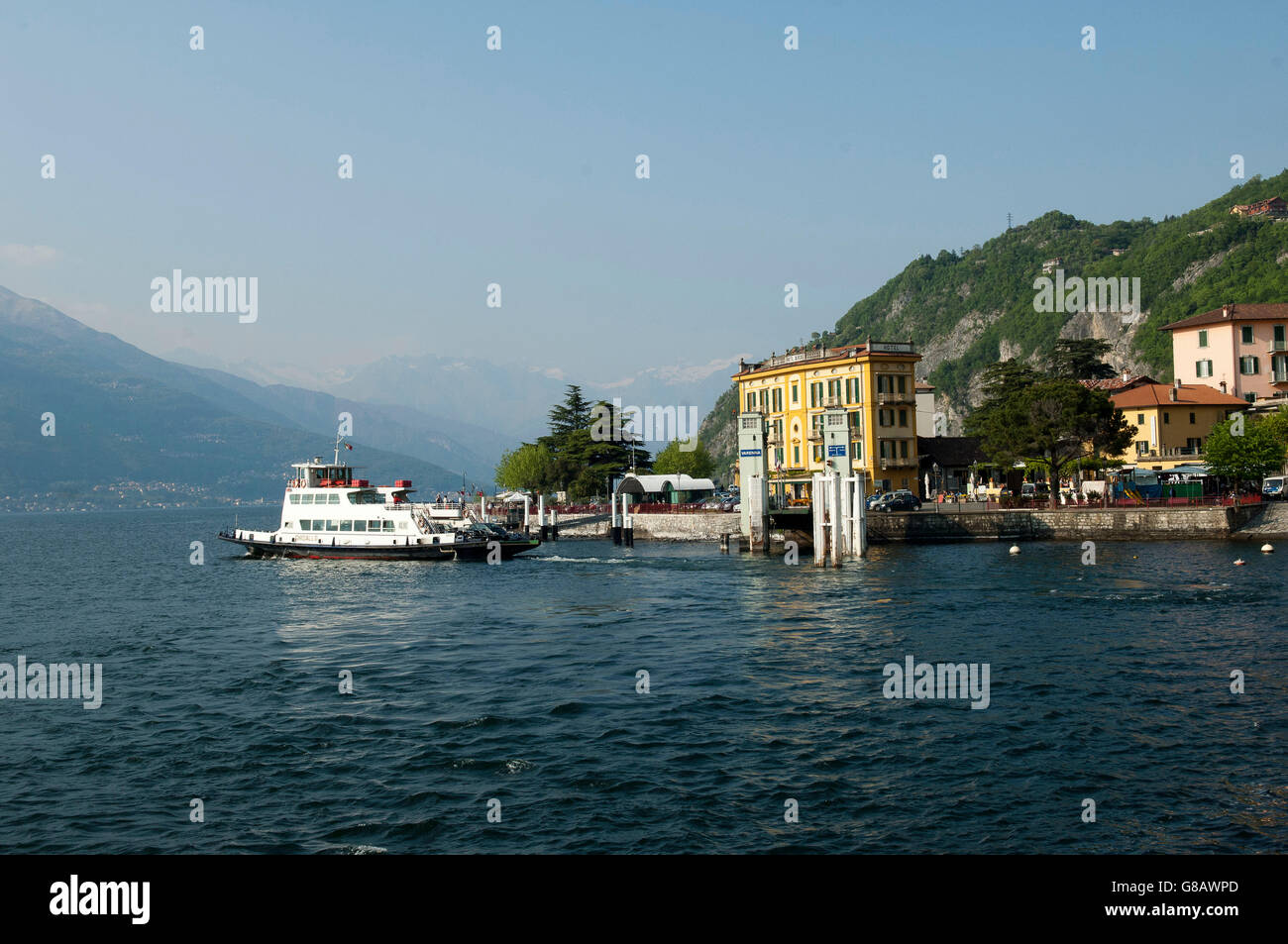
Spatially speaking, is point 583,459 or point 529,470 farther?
point 529,470

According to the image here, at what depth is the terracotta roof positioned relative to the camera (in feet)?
282

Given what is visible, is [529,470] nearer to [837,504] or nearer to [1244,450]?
[837,504]

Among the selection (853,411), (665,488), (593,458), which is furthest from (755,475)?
(593,458)

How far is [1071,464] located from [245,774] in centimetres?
7265

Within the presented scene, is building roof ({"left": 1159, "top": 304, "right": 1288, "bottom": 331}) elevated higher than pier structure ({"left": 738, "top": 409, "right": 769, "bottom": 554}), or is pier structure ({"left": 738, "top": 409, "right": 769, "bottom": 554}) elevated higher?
building roof ({"left": 1159, "top": 304, "right": 1288, "bottom": 331})

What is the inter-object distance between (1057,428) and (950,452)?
81.3 feet

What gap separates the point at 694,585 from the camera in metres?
52.3

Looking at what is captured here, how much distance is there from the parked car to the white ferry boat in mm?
27293

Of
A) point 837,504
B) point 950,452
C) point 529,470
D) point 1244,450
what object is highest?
point 529,470

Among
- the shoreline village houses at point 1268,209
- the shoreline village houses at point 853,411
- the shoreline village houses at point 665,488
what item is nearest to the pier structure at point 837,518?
the shoreline village houses at point 853,411

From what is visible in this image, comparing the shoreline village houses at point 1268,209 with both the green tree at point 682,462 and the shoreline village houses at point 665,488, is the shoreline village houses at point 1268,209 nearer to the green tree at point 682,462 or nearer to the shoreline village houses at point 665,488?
the green tree at point 682,462

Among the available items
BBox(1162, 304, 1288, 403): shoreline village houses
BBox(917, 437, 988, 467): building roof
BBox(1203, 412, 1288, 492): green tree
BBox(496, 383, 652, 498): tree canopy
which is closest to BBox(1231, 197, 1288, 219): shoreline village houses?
BBox(1162, 304, 1288, 403): shoreline village houses

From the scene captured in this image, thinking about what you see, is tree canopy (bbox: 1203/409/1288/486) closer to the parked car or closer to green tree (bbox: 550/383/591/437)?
the parked car

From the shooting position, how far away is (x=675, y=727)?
22.9 meters
